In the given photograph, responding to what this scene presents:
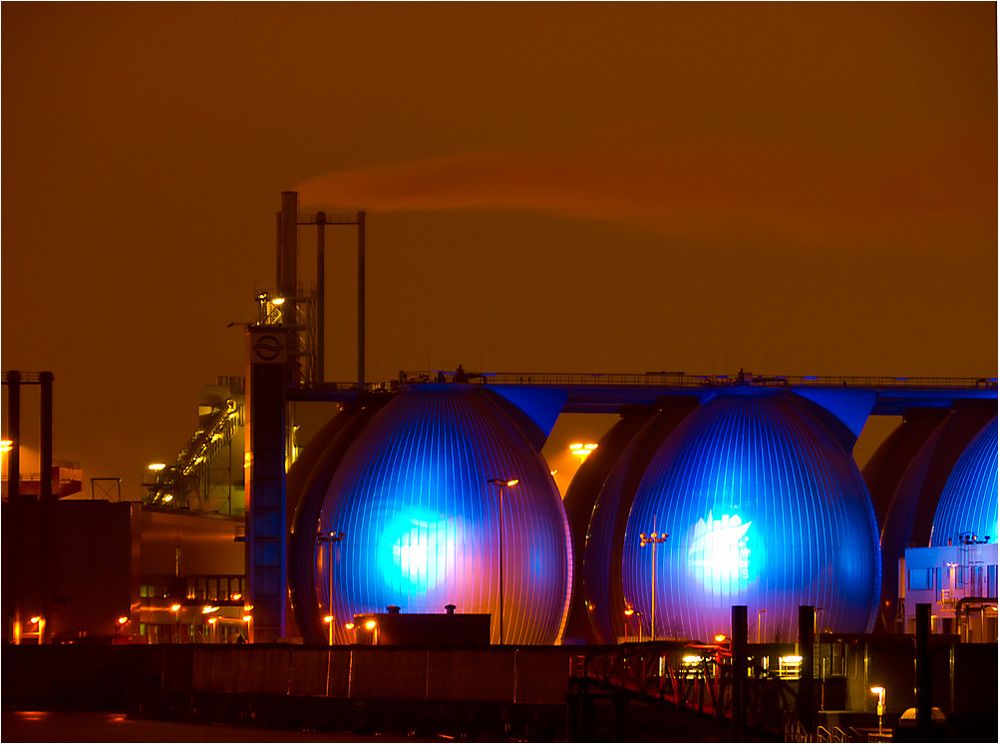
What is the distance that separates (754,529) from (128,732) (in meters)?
42.7

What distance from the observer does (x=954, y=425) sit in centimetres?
10725

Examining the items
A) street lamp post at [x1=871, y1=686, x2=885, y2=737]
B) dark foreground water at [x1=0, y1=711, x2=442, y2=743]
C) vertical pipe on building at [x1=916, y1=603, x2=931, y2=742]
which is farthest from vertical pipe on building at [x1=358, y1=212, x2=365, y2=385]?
vertical pipe on building at [x1=916, y1=603, x2=931, y2=742]

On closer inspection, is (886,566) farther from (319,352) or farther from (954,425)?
(319,352)

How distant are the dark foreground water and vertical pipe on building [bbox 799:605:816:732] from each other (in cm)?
1158

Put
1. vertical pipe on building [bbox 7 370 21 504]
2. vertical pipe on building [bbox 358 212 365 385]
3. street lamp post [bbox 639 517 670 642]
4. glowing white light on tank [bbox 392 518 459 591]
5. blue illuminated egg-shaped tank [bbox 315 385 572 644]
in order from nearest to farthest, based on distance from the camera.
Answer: vertical pipe on building [bbox 7 370 21 504] → street lamp post [bbox 639 517 670 642] → glowing white light on tank [bbox 392 518 459 591] → blue illuminated egg-shaped tank [bbox 315 385 572 644] → vertical pipe on building [bbox 358 212 365 385]

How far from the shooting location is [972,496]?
341 ft

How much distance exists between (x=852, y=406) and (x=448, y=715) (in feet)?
148

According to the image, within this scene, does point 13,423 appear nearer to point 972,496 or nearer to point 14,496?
point 14,496

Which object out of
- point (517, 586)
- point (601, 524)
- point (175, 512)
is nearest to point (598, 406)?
point (601, 524)

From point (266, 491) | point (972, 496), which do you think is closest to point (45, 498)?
point (266, 491)

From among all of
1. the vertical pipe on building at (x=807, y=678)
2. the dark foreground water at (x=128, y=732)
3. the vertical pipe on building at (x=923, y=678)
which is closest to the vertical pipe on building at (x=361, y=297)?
the dark foreground water at (x=128, y=732)

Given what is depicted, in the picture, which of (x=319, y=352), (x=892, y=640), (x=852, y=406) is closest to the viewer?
(x=892, y=640)

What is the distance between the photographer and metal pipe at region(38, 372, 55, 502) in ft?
292

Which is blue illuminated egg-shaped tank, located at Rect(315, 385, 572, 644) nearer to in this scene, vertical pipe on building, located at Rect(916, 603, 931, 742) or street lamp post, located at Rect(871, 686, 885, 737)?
street lamp post, located at Rect(871, 686, 885, 737)
